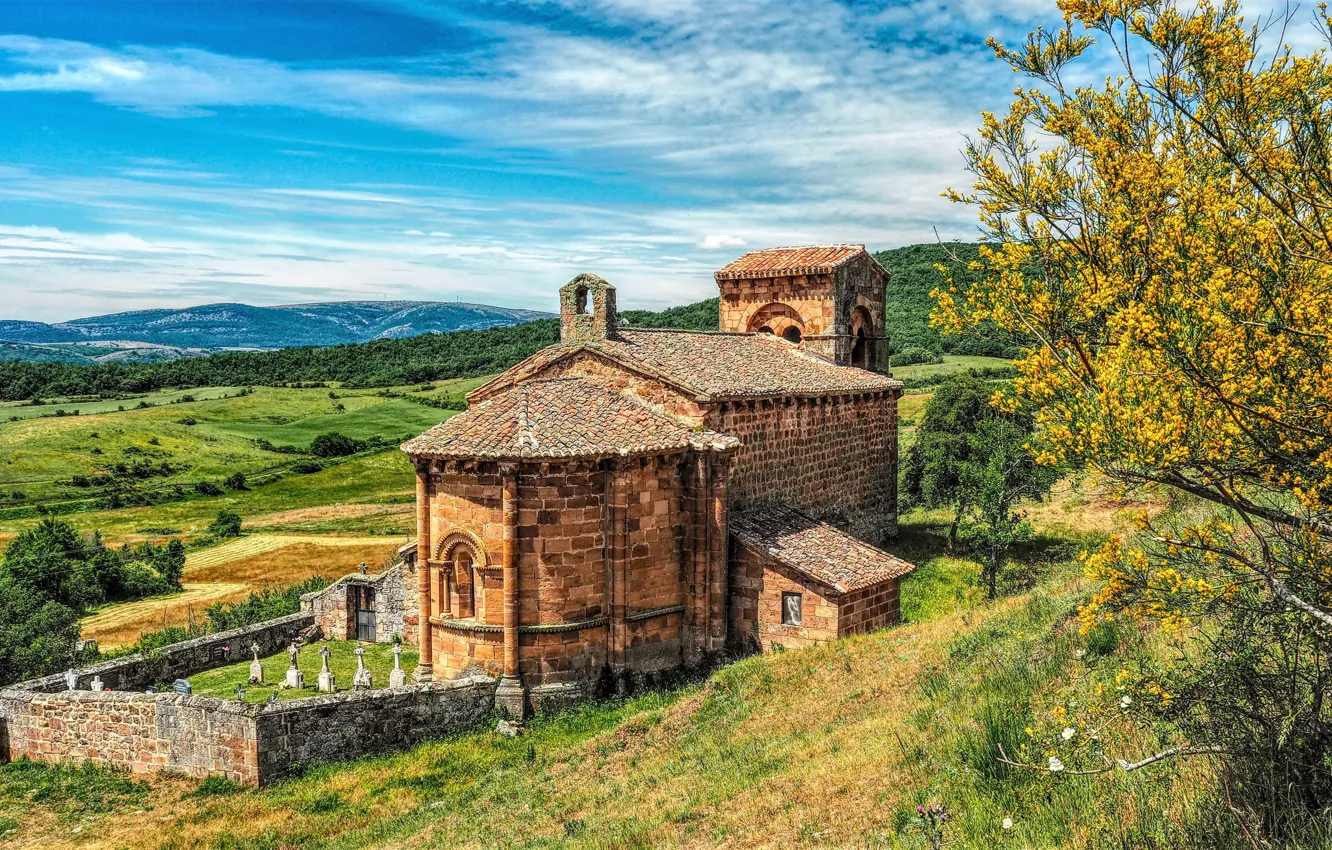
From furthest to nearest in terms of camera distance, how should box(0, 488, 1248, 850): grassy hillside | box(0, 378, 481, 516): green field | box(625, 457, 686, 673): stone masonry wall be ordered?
box(0, 378, 481, 516): green field, box(625, 457, 686, 673): stone masonry wall, box(0, 488, 1248, 850): grassy hillside

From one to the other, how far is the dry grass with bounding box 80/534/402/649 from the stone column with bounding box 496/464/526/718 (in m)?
16.6

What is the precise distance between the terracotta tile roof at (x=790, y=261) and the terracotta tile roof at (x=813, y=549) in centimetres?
846

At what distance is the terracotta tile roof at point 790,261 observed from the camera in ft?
84.2

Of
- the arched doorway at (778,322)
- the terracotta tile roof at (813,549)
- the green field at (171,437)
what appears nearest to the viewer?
the terracotta tile roof at (813,549)

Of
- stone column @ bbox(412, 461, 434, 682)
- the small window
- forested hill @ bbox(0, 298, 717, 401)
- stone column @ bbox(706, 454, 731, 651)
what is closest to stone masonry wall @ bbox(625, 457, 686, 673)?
stone column @ bbox(706, 454, 731, 651)

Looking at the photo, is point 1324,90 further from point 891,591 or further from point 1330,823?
point 891,591

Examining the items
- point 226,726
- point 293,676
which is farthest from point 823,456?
point 226,726

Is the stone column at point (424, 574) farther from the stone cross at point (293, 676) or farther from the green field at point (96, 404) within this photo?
the green field at point (96, 404)

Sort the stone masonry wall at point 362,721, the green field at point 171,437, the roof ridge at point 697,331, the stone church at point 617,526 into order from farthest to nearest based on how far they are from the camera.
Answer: the green field at point 171,437
the roof ridge at point 697,331
the stone church at point 617,526
the stone masonry wall at point 362,721

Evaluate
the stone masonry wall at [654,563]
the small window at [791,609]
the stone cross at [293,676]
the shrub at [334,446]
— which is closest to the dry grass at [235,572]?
the stone cross at [293,676]

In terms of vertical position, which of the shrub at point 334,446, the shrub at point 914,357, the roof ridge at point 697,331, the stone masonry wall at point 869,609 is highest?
the roof ridge at point 697,331

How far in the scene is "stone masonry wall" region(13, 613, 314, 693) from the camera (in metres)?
17.2

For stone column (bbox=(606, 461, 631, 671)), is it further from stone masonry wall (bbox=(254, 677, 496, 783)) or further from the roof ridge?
the roof ridge

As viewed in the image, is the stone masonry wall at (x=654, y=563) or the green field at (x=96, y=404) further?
the green field at (x=96, y=404)
